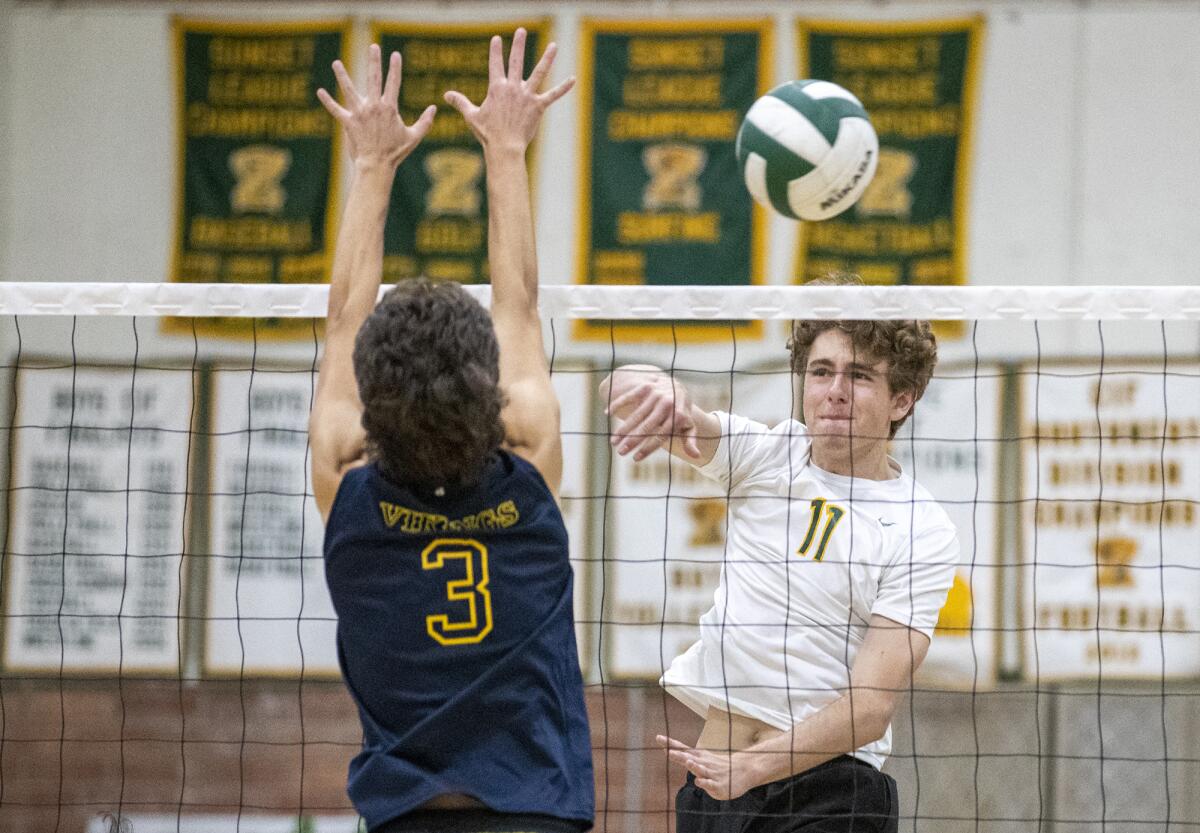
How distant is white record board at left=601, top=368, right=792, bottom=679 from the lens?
7.32 meters

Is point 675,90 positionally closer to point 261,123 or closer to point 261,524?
point 261,123

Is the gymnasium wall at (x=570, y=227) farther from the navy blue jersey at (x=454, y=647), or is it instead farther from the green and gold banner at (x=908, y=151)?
the navy blue jersey at (x=454, y=647)

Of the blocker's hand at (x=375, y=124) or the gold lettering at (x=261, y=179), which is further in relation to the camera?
the gold lettering at (x=261, y=179)

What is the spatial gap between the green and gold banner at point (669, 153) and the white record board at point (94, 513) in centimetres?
238

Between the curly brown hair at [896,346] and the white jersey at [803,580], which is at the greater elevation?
the curly brown hair at [896,346]

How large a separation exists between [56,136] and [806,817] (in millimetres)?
6387

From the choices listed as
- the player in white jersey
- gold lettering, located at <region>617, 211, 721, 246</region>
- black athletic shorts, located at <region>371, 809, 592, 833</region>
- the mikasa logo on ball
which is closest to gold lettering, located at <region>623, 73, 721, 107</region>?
gold lettering, located at <region>617, 211, 721, 246</region>

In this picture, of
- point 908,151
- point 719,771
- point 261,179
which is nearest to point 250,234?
point 261,179

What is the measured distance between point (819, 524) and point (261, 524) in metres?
4.79

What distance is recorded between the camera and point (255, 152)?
7984 mm

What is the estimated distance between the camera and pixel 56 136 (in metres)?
8.09

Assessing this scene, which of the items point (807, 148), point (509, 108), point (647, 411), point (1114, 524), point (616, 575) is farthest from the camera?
point (616, 575)

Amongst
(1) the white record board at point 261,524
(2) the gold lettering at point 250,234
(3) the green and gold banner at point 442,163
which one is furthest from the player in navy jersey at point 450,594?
(2) the gold lettering at point 250,234

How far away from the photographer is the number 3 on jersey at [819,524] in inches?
139
